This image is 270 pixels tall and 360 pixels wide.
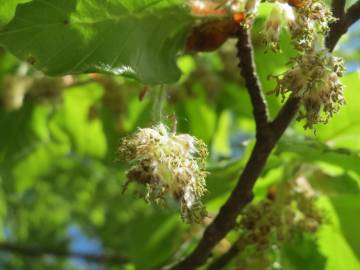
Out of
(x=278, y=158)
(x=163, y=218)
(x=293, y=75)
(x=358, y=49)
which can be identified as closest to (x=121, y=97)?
(x=163, y=218)

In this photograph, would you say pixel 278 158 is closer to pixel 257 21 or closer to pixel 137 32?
pixel 257 21

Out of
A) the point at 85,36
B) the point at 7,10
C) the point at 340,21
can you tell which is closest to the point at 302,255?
the point at 340,21

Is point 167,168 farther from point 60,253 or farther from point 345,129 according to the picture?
point 60,253

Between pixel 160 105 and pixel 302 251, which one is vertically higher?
pixel 160 105

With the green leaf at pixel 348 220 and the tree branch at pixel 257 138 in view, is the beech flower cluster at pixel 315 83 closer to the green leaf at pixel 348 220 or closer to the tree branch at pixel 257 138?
the tree branch at pixel 257 138

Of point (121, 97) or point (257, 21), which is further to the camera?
point (121, 97)

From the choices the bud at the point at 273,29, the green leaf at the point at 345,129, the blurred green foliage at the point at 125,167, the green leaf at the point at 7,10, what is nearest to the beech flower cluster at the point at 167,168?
the blurred green foliage at the point at 125,167
